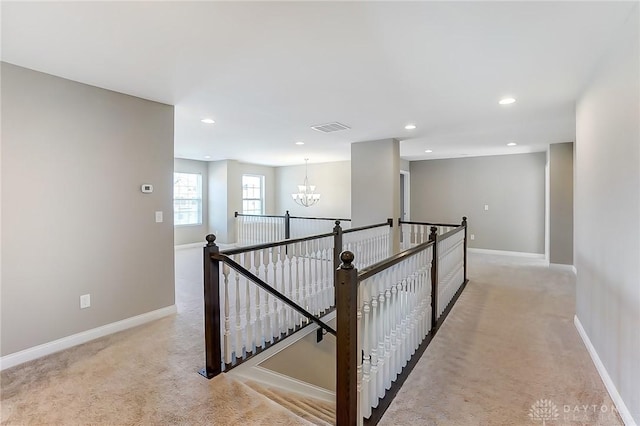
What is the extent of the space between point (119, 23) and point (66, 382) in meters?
2.54

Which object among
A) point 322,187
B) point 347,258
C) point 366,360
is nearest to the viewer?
point 347,258

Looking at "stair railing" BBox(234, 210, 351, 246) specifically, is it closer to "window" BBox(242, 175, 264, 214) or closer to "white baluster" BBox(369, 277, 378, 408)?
"window" BBox(242, 175, 264, 214)

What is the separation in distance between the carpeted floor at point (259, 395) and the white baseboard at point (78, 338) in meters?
0.08

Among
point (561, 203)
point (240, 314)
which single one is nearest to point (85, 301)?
point (240, 314)

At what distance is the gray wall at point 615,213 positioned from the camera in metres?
1.81

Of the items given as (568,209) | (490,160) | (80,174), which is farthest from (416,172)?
(80,174)

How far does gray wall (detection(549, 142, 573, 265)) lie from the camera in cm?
600

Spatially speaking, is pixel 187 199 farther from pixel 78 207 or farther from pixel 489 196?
pixel 489 196

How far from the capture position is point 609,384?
2.16 meters

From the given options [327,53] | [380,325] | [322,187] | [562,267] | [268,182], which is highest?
[327,53]

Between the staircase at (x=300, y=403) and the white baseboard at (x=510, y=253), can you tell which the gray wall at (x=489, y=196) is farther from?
the staircase at (x=300, y=403)

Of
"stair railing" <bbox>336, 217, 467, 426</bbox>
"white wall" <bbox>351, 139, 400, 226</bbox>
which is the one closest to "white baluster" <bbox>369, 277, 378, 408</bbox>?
"stair railing" <bbox>336, 217, 467, 426</bbox>

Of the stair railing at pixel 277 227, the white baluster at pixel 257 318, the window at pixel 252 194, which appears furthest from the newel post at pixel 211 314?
the window at pixel 252 194

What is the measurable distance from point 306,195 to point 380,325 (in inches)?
274
